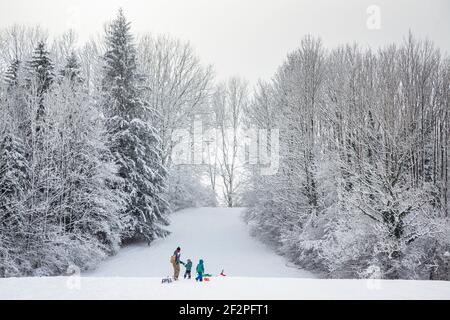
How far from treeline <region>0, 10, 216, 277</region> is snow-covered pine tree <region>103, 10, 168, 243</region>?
6cm

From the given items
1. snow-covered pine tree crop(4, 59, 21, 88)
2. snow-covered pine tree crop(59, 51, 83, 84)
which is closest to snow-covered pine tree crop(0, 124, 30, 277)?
snow-covered pine tree crop(59, 51, 83, 84)

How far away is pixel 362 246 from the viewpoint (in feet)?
47.6

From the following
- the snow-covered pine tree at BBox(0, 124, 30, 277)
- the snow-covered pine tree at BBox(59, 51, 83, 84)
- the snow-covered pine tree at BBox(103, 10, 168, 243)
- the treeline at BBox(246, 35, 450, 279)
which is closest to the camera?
the treeline at BBox(246, 35, 450, 279)

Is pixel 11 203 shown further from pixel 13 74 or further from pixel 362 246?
pixel 362 246

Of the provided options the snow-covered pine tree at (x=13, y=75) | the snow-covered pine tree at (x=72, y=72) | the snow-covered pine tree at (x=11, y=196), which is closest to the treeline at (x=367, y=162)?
the snow-covered pine tree at (x=72, y=72)

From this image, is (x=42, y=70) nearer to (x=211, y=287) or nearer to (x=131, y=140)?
(x=131, y=140)

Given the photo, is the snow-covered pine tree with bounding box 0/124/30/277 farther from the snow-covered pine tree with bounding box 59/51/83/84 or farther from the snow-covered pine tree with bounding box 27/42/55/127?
the snow-covered pine tree with bounding box 59/51/83/84

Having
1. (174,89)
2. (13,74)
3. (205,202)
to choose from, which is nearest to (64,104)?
(13,74)

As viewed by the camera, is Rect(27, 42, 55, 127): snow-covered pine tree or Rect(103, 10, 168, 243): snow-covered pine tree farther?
Rect(103, 10, 168, 243): snow-covered pine tree

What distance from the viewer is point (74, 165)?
17984 millimetres

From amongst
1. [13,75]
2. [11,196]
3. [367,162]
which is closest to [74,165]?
[11,196]

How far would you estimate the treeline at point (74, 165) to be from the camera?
1581 centimetres

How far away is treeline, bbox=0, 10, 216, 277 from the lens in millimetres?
15812
